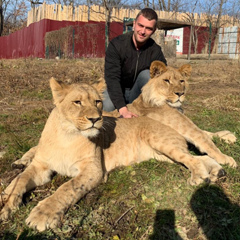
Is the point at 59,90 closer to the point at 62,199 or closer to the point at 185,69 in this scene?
the point at 62,199

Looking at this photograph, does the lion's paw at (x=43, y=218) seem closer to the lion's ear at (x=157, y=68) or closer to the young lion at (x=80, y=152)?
the young lion at (x=80, y=152)

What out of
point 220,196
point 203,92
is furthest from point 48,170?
point 203,92

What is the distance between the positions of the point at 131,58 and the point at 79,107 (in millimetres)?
2360

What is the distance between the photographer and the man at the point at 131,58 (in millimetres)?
4359

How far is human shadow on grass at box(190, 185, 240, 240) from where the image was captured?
206cm

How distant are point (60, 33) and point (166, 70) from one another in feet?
39.3

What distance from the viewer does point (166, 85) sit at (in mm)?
4016

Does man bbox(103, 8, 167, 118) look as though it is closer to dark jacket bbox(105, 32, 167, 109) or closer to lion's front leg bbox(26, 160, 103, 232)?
dark jacket bbox(105, 32, 167, 109)

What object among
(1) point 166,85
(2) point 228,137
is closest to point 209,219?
(2) point 228,137

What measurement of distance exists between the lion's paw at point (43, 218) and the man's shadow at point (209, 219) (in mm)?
681

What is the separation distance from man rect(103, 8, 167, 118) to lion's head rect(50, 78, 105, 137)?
1500 millimetres

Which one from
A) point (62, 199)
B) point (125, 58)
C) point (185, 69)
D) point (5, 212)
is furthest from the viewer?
point (125, 58)

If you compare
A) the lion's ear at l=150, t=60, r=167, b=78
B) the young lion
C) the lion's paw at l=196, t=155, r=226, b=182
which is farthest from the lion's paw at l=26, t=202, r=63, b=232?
the lion's ear at l=150, t=60, r=167, b=78

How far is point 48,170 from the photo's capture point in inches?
112
